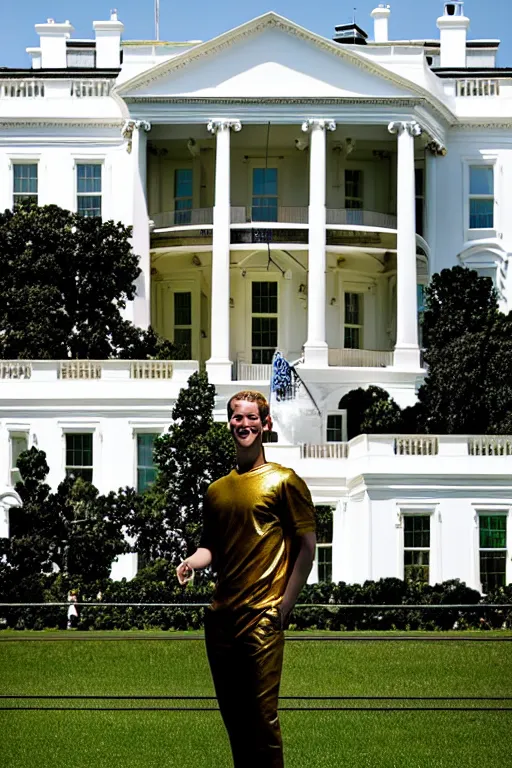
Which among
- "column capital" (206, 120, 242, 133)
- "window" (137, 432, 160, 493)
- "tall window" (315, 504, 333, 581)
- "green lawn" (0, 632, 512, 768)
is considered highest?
"column capital" (206, 120, 242, 133)

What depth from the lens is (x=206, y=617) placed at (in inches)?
526

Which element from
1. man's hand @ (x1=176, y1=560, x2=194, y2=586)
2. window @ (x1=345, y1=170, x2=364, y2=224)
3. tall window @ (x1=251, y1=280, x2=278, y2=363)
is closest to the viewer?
man's hand @ (x1=176, y1=560, x2=194, y2=586)

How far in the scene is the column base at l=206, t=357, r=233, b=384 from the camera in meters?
57.9

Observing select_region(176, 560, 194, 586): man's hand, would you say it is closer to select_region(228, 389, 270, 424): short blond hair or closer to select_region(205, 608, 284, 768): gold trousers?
select_region(205, 608, 284, 768): gold trousers

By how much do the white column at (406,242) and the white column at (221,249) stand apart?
16.6 feet

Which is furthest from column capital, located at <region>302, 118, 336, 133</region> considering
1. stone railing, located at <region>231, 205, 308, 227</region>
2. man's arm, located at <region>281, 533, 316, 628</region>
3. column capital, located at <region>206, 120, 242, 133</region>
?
man's arm, located at <region>281, 533, 316, 628</region>

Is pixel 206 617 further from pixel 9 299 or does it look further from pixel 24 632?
pixel 9 299

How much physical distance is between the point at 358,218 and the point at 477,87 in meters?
7.22

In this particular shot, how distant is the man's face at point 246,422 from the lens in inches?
522

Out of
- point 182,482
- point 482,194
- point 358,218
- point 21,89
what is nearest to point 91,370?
point 182,482

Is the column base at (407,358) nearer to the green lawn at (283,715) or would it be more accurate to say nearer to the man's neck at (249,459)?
the green lawn at (283,715)

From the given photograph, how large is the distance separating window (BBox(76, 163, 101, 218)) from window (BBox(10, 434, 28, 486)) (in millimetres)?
15732

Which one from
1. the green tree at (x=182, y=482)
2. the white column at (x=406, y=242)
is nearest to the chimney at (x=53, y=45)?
the white column at (x=406, y=242)

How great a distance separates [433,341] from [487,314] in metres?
2.14
